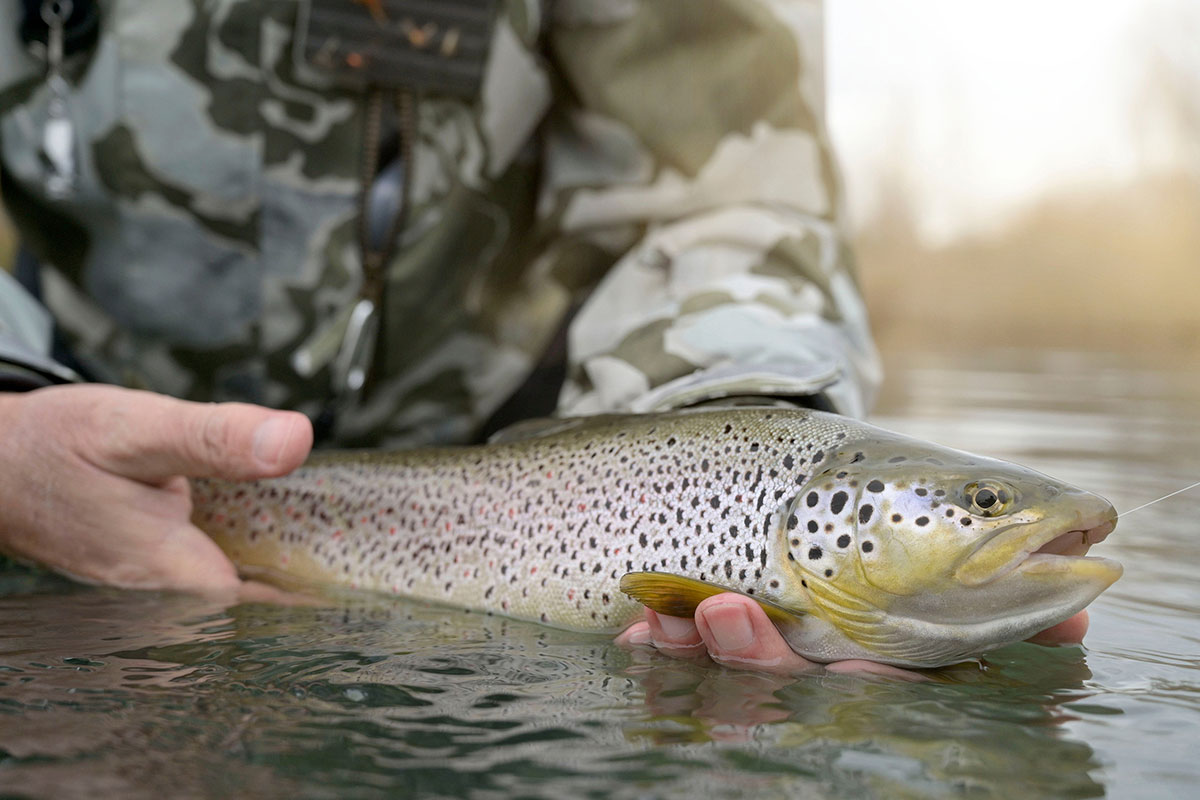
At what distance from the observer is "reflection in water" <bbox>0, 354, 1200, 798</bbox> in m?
0.98

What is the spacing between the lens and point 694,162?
8.28 feet

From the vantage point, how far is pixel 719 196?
8.31 feet

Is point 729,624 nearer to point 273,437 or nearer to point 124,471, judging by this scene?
point 273,437

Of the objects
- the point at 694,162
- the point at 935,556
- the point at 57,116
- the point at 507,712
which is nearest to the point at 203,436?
the point at 507,712

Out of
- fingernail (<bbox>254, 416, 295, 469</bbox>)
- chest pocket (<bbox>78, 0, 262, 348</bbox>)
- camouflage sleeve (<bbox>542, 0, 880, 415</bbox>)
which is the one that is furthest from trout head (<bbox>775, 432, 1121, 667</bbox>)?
chest pocket (<bbox>78, 0, 262, 348</bbox>)

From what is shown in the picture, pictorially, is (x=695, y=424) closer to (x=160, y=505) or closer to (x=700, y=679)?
(x=700, y=679)

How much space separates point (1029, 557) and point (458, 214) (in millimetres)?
1540

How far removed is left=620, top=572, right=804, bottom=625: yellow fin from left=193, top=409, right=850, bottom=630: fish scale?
0.07m

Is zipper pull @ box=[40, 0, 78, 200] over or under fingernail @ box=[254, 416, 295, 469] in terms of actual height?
over

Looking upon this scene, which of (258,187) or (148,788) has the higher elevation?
(258,187)

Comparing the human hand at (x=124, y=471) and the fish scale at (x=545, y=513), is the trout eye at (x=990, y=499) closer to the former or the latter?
the fish scale at (x=545, y=513)

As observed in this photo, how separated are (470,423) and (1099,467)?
1.93 metres

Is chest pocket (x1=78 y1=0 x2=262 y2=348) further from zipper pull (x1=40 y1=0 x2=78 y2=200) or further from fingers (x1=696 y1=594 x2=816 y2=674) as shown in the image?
fingers (x1=696 y1=594 x2=816 y2=674)

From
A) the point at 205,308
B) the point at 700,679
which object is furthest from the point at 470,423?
the point at 700,679
